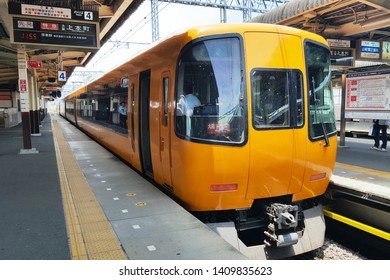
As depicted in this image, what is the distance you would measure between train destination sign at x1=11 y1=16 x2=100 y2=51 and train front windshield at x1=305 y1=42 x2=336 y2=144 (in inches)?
257

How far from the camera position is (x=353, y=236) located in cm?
578

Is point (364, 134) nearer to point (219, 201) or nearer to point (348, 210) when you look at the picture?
point (348, 210)

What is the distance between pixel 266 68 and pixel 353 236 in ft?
11.1

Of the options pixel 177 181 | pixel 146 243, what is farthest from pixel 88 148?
pixel 146 243

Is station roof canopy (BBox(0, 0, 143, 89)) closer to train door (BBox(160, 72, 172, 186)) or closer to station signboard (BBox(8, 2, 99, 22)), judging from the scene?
station signboard (BBox(8, 2, 99, 22))

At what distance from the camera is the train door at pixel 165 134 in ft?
15.8

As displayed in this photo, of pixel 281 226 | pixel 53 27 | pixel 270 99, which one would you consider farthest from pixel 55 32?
pixel 281 226

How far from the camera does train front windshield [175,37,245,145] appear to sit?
13.5 ft

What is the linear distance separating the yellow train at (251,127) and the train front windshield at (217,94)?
1 cm

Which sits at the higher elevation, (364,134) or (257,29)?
(257,29)

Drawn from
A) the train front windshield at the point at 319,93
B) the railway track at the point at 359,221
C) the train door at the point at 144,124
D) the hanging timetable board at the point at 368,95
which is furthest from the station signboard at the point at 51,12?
the hanging timetable board at the point at 368,95

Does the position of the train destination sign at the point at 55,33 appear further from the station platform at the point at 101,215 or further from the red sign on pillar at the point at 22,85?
the station platform at the point at 101,215

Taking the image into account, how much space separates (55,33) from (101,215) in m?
6.24

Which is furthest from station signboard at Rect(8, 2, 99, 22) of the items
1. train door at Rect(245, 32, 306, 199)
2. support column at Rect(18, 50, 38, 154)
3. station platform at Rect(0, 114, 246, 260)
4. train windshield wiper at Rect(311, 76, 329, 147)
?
train windshield wiper at Rect(311, 76, 329, 147)
